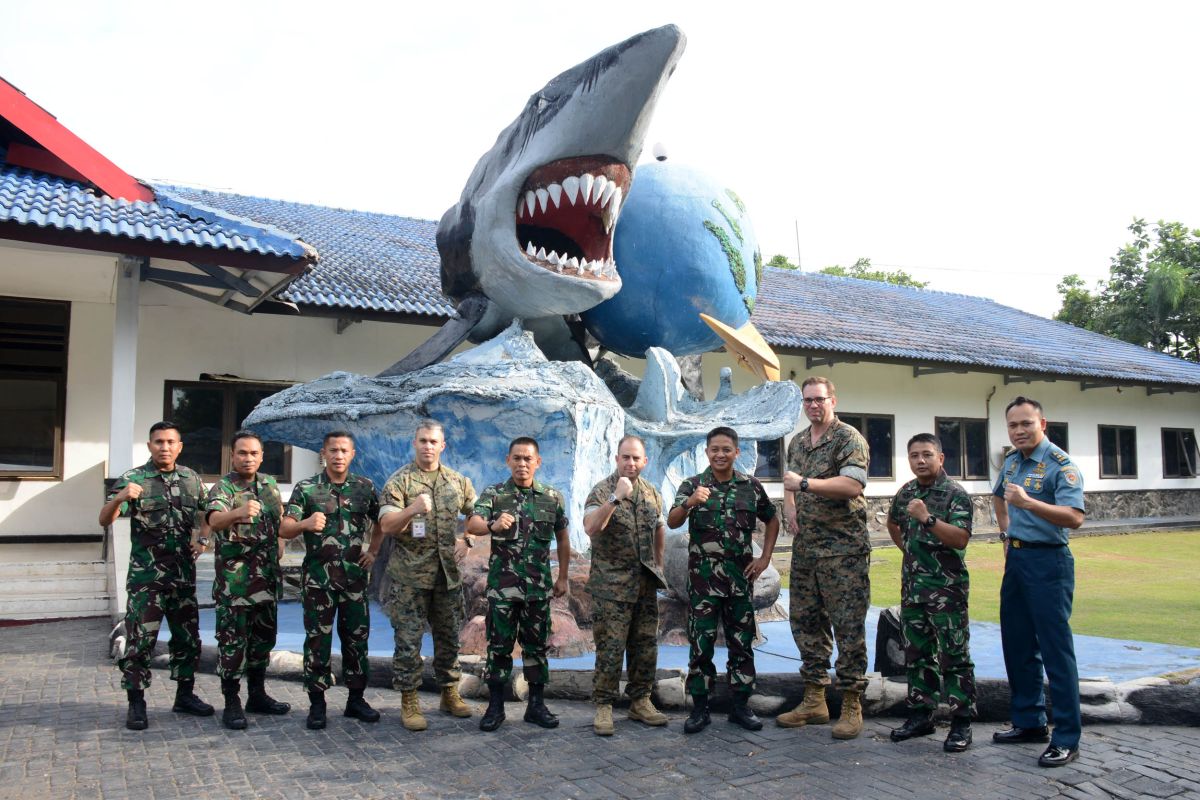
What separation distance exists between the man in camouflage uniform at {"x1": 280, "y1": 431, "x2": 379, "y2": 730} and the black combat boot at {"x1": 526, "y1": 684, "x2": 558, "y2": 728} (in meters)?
0.63

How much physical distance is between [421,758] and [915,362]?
10.9 metres

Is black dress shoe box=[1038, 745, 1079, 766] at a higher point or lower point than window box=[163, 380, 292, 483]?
lower

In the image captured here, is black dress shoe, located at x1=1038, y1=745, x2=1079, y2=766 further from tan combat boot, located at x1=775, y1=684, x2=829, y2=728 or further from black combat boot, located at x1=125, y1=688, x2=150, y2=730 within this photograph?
black combat boot, located at x1=125, y1=688, x2=150, y2=730

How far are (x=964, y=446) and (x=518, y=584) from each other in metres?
12.1

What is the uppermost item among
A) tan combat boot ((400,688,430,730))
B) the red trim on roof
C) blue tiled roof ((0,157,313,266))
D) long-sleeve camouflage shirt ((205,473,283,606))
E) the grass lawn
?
the red trim on roof

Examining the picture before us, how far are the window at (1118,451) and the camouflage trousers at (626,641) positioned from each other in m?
14.5

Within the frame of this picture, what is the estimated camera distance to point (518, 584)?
358cm

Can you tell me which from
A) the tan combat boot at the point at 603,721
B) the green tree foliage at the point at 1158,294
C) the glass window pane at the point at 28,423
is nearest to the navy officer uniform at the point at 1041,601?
the tan combat boot at the point at 603,721

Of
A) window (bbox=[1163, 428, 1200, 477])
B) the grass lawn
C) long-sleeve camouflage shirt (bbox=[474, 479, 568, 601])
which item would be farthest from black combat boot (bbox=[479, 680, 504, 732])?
window (bbox=[1163, 428, 1200, 477])

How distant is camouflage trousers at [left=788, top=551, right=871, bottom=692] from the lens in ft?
11.7

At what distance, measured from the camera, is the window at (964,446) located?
548 inches

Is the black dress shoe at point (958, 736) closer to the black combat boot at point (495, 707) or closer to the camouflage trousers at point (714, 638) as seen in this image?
the camouflage trousers at point (714, 638)

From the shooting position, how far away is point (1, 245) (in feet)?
21.5

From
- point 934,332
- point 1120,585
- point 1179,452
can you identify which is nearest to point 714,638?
point 1120,585
